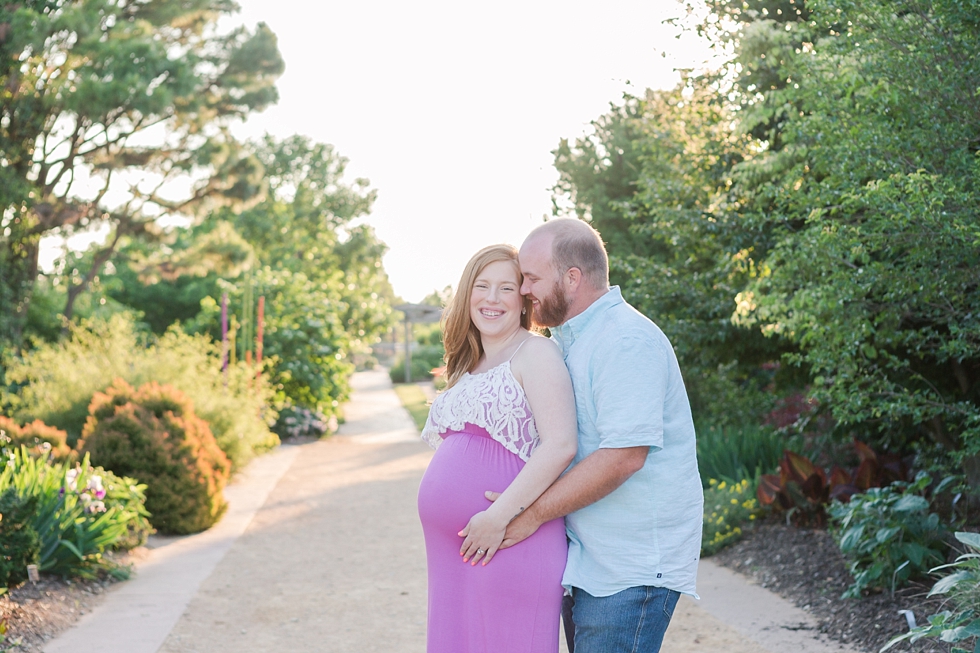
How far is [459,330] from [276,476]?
9086mm

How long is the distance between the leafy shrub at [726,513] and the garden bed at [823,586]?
8 centimetres

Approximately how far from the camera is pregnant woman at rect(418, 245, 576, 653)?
246 cm

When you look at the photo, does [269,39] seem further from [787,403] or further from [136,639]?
[136,639]

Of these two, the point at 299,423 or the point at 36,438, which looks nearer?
the point at 36,438

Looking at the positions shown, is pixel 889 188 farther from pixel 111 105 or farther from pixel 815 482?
pixel 111 105

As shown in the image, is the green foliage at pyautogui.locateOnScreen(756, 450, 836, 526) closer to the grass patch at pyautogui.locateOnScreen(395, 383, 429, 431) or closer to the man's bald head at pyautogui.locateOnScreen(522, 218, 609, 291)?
the man's bald head at pyautogui.locateOnScreen(522, 218, 609, 291)

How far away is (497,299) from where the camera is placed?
8.89 feet

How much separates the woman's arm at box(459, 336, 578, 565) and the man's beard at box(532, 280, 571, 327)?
9 centimetres

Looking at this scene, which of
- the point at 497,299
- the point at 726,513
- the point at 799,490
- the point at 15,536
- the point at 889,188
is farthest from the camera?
the point at 726,513

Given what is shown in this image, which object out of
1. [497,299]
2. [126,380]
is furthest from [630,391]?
[126,380]

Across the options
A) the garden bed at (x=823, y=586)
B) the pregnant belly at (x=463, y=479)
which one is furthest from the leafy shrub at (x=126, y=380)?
the pregnant belly at (x=463, y=479)

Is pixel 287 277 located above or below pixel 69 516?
above

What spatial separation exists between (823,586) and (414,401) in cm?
1909

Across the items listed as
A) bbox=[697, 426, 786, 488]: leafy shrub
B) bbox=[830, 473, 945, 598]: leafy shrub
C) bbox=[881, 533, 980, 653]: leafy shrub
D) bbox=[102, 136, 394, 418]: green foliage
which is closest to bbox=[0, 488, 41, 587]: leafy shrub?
bbox=[881, 533, 980, 653]: leafy shrub
